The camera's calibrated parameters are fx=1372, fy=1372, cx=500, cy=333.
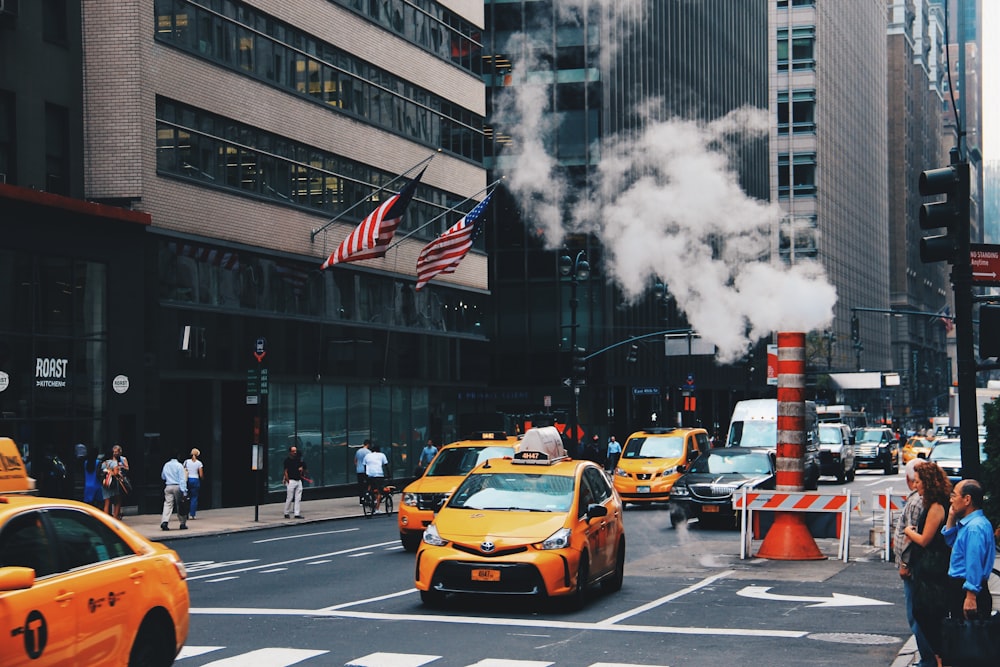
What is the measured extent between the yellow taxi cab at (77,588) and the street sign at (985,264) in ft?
26.4

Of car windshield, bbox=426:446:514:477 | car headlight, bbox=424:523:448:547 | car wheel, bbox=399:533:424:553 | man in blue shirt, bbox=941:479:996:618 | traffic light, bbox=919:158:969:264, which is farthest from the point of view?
car windshield, bbox=426:446:514:477

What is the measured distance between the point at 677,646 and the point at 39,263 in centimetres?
2221

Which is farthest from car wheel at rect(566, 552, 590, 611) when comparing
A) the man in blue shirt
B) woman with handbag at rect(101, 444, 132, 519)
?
woman with handbag at rect(101, 444, 132, 519)

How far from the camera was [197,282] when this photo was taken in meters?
36.2

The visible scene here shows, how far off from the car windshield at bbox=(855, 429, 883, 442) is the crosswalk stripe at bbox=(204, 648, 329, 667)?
51.1 m

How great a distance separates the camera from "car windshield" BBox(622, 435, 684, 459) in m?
34.2

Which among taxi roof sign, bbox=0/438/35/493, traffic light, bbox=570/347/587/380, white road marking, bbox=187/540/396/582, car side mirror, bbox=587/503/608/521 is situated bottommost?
white road marking, bbox=187/540/396/582

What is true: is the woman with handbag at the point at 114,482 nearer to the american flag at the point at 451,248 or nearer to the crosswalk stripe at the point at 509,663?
the american flag at the point at 451,248

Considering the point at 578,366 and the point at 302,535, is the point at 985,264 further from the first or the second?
the point at 578,366

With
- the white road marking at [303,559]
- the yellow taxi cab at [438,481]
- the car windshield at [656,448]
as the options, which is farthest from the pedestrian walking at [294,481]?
the yellow taxi cab at [438,481]

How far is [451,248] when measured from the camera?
39.1m

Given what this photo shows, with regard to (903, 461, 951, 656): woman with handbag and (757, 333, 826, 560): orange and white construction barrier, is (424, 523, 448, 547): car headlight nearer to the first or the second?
(903, 461, 951, 656): woman with handbag

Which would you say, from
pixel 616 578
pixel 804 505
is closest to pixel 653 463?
pixel 804 505

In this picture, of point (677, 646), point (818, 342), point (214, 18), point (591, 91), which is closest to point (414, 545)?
point (677, 646)
